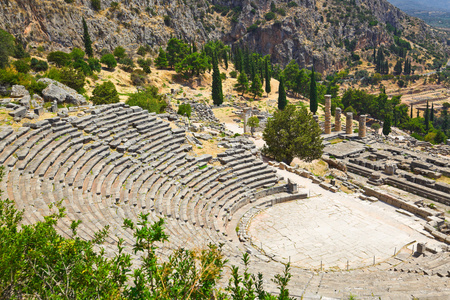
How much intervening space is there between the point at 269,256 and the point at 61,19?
6265cm

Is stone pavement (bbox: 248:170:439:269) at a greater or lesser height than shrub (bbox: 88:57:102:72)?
lesser

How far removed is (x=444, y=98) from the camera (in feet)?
339

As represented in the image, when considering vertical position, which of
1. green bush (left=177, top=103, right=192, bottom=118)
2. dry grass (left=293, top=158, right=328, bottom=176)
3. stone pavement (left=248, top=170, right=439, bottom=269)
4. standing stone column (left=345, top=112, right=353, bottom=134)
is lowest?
dry grass (left=293, top=158, right=328, bottom=176)

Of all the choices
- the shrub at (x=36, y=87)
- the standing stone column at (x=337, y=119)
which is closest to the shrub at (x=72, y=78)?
the shrub at (x=36, y=87)

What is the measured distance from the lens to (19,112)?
66.8 feet

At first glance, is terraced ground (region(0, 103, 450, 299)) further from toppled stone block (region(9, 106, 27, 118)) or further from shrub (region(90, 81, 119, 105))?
shrub (region(90, 81, 119, 105))

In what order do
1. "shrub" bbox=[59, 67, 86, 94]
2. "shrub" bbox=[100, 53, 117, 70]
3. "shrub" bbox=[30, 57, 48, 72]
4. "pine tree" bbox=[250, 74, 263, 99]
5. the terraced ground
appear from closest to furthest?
the terraced ground → "shrub" bbox=[59, 67, 86, 94] → "shrub" bbox=[30, 57, 48, 72] → "shrub" bbox=[100, 53, 117, 70] → "pine tree" bbox=[250, 74, 263, 99]

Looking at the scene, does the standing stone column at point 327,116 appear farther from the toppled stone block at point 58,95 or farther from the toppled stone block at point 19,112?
the toppled stone block at point 19,112

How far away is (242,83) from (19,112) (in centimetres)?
5026

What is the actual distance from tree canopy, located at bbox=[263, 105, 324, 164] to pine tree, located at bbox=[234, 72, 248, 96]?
36.1 metres

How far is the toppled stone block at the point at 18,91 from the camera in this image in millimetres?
24825

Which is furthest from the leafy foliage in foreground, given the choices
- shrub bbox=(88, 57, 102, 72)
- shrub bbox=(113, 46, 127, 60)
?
shrub bbox=(113, 46, 127, 60)

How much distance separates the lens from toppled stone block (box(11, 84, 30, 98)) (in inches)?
977

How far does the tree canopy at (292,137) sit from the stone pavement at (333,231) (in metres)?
6.56
